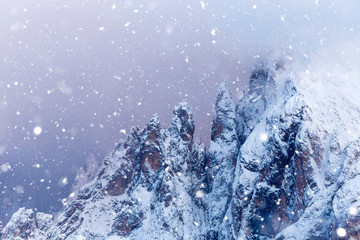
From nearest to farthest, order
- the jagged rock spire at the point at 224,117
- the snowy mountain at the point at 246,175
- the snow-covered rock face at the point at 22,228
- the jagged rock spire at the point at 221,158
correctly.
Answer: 1. the snowy mountain at the point at 246,175
2. the jagged rock spire at the point at 221,158
3. the snow-covered rock face at the point at 22,228
4. the jagged rock spire at the point at 224,117

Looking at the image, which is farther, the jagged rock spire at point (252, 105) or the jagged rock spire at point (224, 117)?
the jagged rock spire at point (224, 117)

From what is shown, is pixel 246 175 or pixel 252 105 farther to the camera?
pixel 252 105

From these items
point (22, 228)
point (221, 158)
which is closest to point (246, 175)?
point (221, 158)

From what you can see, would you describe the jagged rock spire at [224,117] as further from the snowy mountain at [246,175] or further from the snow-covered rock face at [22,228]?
the snow-covered rock face at [22,228]

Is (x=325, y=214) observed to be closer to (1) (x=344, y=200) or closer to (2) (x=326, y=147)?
(1) (x=344, y=200)

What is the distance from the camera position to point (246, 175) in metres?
49.7

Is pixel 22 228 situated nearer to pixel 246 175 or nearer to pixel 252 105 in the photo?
pixel 246 175

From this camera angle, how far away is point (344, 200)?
→ 67.1ft

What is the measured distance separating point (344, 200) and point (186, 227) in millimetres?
46587

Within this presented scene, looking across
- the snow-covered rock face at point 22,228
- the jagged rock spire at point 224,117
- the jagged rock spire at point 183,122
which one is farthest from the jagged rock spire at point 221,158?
the snow-covered rock face at point 22,228

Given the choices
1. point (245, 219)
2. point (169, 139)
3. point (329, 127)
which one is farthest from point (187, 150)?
point (329, 127)

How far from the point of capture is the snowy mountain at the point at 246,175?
31203 millimetres

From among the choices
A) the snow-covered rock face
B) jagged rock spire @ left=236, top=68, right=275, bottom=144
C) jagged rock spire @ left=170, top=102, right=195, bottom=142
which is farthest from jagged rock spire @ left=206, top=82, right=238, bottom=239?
the snow-covered rock face

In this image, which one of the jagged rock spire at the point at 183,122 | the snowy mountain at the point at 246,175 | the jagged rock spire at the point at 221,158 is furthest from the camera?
the jagged rock spire at the point at 183,122
